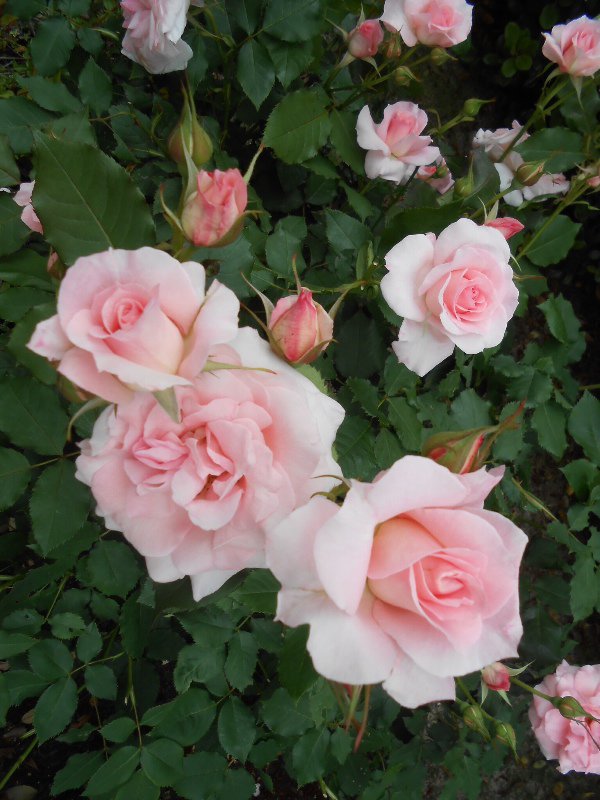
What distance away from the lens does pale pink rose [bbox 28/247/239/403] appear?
396 millimetres

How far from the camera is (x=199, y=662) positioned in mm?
1019

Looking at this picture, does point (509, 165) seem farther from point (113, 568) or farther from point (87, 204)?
point (113, 568)

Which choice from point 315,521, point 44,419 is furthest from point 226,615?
point 315,521

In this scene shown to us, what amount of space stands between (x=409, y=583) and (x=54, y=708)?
2.57 ft

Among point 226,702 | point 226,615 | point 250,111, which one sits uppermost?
point 250,111

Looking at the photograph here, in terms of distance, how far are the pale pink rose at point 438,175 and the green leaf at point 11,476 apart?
774 mm

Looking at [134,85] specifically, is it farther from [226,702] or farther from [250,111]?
[226,702]

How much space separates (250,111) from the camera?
1197 mm

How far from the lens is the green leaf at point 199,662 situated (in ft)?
3.29

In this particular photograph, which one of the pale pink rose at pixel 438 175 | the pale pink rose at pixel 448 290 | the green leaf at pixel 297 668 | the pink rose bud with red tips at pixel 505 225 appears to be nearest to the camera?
the green leaf at pixel 297 668

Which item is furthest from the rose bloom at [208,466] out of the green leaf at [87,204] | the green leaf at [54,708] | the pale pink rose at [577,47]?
the pale pink rose at [577,47]

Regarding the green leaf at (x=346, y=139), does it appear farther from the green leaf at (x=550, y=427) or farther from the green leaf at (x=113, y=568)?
the green leaf at (x=113, y=568)

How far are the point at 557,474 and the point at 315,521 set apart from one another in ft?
6.05

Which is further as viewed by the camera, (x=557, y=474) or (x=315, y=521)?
(x=557, y=474)
